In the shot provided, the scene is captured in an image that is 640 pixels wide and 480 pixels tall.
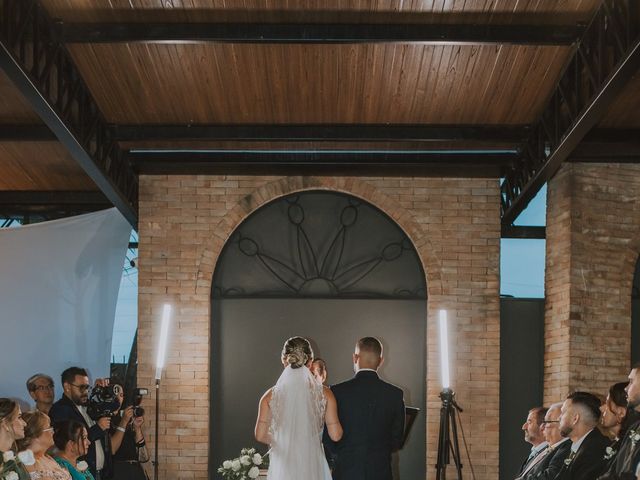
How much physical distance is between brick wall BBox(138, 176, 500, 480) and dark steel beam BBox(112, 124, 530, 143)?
4.50 feet

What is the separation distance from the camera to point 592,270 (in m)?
11.6

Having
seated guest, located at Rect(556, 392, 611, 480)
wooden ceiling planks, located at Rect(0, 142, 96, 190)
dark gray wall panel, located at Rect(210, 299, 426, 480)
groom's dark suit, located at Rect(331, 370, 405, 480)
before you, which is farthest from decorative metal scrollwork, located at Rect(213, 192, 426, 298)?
seated guest, located at Rect(556, 392, 611, 480)

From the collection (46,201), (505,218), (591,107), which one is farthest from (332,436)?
(46,201)

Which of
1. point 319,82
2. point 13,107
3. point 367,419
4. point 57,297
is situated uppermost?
point 319,82

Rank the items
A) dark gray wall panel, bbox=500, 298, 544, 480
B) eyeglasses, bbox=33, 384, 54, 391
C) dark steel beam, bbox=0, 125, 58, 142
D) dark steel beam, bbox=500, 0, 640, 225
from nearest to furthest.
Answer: dark steel beam, bbox=500, 0, 640, 225 < eyeglasses, bbox=33, 384, 54, 391 < dark steel beam, bbox=0, 125, 58, 142 < dark gray wall panel, bbox=500, 298, 544, 480

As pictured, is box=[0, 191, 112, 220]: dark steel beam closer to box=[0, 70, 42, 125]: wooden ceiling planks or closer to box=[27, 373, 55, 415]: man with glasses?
box=[0, 70, 42, 125]: wooden ceiling planks

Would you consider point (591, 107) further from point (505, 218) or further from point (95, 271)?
point (95, 271)

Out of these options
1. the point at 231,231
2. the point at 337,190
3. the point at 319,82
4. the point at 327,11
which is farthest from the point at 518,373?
the point at 327,11

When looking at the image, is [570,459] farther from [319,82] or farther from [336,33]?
[319,82]

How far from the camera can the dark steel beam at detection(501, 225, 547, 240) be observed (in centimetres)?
1327

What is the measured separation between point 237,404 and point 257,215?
221 cm

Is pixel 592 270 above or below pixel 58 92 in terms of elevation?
below

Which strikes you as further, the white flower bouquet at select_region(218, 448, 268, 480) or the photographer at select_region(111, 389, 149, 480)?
the photographer at select_region(111, 389, 149, 480)

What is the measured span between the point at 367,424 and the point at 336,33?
3251mm
